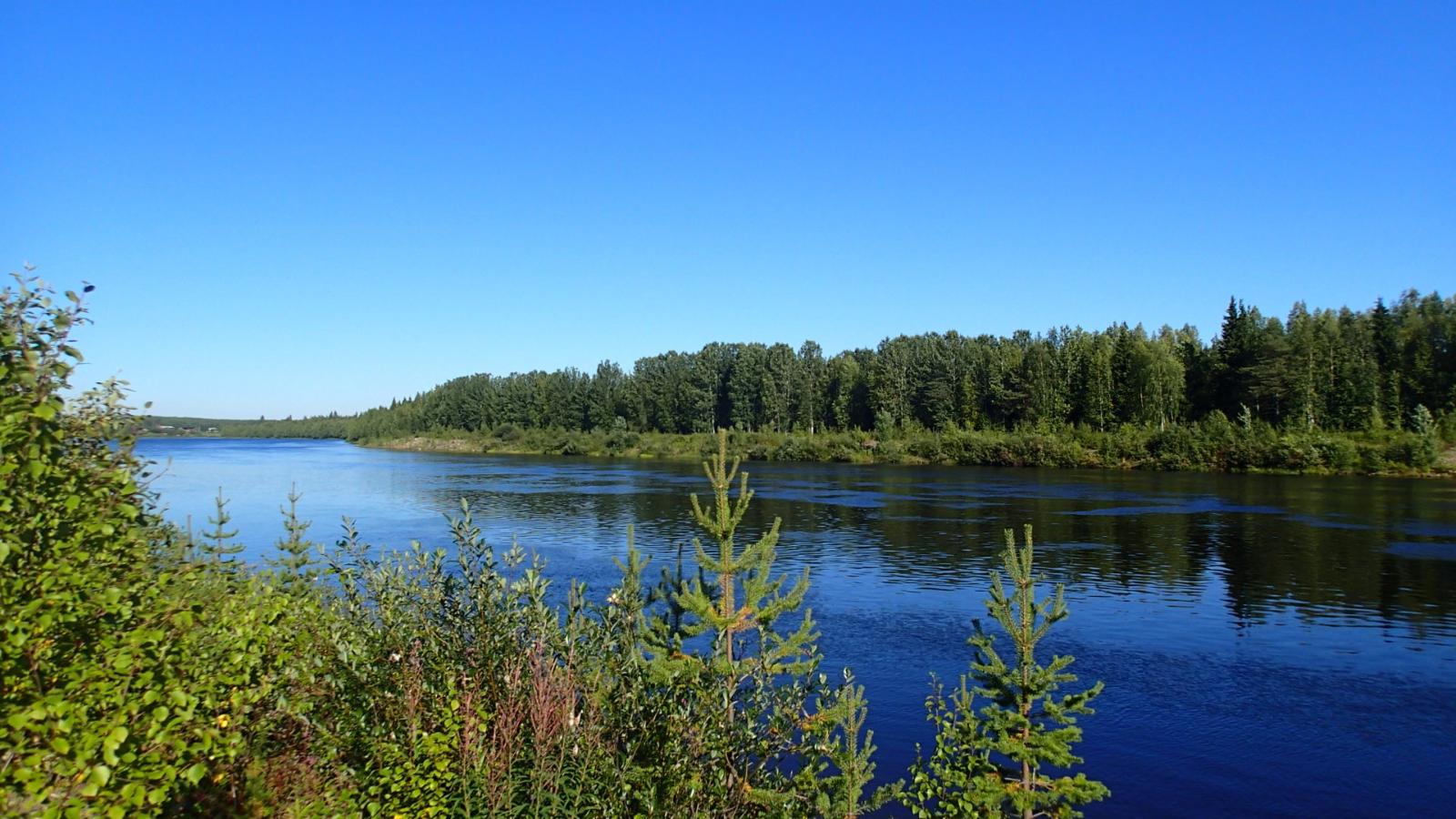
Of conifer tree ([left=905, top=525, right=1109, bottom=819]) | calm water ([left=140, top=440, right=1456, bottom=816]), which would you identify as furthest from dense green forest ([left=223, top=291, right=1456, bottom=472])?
conifer tree ([left=905, top=525, right=1109, bottom=819])

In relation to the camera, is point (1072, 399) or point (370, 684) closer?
point (370, 684)

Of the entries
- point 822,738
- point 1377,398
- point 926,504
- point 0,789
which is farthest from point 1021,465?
point 0,789

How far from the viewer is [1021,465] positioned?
96.5 meters

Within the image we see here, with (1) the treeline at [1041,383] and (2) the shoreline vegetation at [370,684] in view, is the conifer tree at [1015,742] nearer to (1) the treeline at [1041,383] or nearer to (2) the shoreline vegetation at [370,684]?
(2) the shoreline vegetation at [370,684]

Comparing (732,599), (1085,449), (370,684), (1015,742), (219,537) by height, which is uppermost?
(1085,449)

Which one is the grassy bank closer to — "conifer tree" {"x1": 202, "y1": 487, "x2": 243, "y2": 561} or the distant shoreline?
the distant shoreline

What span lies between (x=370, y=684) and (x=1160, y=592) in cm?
3085

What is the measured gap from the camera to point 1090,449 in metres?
95.1

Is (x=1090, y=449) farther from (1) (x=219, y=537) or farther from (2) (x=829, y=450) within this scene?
(1) (x=219, y=537)

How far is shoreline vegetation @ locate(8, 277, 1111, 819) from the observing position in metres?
4.16

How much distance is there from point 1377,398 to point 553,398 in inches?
4503

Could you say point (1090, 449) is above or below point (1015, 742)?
above

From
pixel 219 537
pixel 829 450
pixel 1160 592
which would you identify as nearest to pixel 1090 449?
pixel 829 450

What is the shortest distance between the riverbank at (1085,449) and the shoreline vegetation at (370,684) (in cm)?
8334
